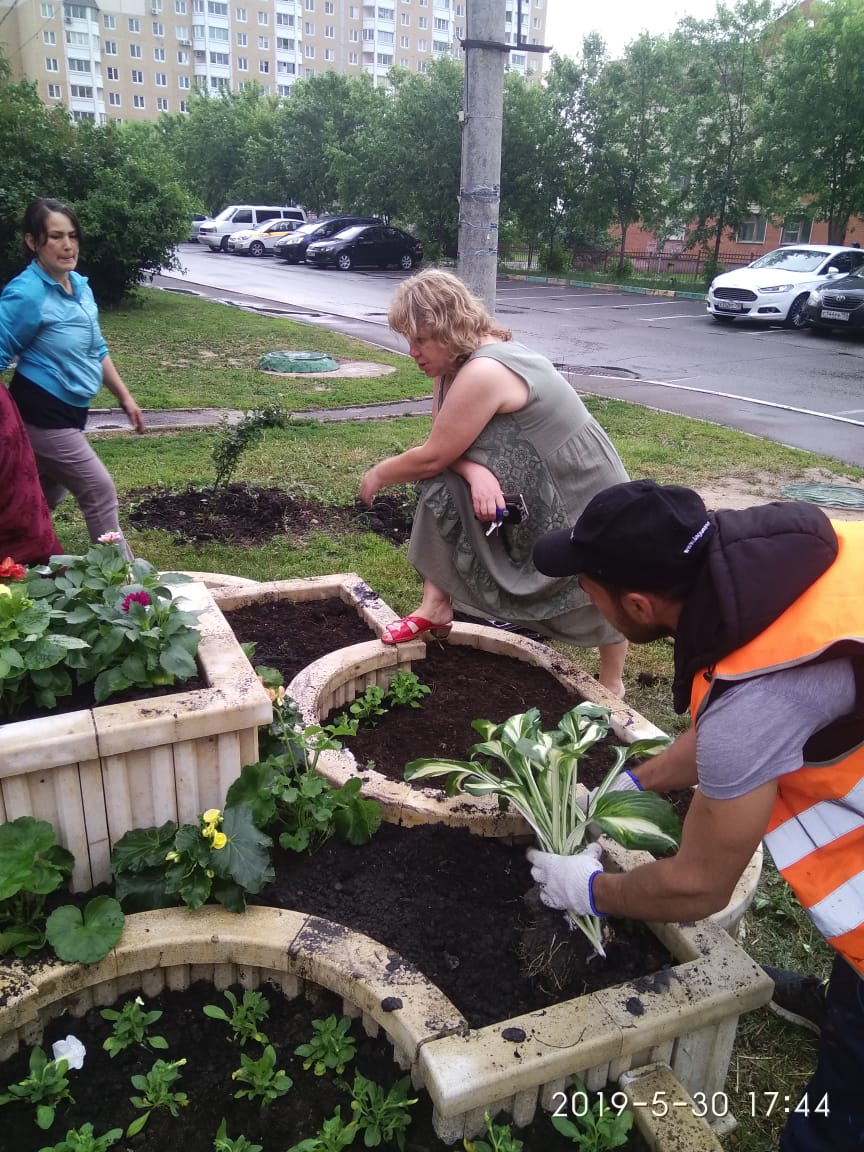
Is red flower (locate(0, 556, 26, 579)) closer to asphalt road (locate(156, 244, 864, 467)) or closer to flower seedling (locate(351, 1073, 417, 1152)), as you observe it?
flower seedling (locate(351, 1073, 417, 1152))

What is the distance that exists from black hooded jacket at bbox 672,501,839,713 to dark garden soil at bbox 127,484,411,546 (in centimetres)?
391

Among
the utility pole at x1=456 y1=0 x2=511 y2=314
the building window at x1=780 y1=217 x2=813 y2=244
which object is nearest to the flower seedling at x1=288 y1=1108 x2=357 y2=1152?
the utility pole at x1=456 y1=0 x2=511 y2=314

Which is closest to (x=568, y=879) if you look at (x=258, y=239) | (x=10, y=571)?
(x=10, y=571)

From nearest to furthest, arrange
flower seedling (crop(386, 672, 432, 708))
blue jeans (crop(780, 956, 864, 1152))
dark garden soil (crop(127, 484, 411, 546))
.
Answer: blue jeans (crop(780, 956, 864, 1152)) → flower seedling (crop(386, 672, 432, 708)) → dark garden soil (crop(127, 484, 411, 546))

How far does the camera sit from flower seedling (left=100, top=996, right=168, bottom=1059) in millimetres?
2016

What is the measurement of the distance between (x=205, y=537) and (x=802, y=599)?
4.17 metres

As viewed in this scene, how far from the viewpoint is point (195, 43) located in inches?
3337

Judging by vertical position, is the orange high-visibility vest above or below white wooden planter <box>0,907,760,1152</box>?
above

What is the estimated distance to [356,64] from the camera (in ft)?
303

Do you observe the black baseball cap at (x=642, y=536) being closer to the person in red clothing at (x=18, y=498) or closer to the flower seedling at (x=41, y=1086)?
the flower seedling at (x=41, y=1086)

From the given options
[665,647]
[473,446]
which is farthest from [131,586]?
[665,647]

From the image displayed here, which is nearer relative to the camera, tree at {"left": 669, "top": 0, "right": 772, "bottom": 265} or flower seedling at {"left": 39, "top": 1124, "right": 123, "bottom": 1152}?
flower seedling at {"left": 39, "top": 1124, "right": 123, "bottom": 1152}

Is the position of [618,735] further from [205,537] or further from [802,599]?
[205,537]

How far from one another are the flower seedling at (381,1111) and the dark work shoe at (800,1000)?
1006mm
